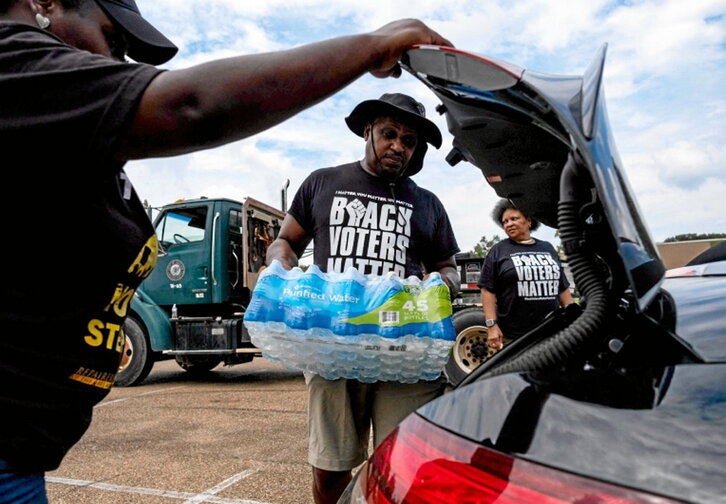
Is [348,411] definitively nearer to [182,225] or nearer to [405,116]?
[405,116]

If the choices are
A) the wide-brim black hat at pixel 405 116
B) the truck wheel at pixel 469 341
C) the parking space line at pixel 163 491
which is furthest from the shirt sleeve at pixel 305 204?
the truck wheel at pixel 469 341

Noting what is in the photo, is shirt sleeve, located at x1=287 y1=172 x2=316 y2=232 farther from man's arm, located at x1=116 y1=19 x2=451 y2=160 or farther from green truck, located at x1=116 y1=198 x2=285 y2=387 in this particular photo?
green truck, located at x1=116 y1=198 x2=285 y2=387

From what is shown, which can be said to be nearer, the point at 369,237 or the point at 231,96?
the point at 231,96

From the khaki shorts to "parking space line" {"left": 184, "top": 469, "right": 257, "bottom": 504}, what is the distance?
4.14 ft

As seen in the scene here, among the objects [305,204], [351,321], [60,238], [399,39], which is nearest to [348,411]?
[351,321]

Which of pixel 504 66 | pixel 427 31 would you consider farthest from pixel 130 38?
pixel 504 66

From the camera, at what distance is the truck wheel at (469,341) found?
6.88 metres

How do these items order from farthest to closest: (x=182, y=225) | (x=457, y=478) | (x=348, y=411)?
(x=182, y=225)
(x=348, y=411)
(x=457, y=478)

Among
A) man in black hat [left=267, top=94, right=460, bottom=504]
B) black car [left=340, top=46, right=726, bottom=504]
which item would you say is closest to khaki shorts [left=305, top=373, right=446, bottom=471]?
man in black hat [left=267, top=94, right=460, bottom=504]

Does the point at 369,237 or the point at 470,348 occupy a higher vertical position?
the point at 369,237

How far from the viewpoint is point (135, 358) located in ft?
26.2

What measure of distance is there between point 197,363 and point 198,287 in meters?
1.47

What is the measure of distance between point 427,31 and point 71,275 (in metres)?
0.78

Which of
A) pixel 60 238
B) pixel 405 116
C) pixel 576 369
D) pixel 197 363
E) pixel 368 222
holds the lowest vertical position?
pixel 197 363
